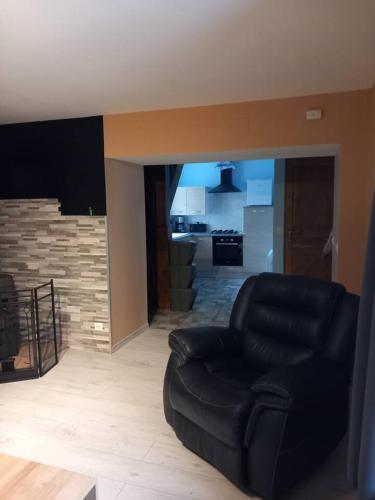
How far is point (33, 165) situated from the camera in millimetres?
3896

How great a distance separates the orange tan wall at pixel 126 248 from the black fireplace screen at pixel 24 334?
641 mm

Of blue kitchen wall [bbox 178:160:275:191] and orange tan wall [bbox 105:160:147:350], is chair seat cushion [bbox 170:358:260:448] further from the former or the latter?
blue kitchen wall [bbox 178:160:275:191]

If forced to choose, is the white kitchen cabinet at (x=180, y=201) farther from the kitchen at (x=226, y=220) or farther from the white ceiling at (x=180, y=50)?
the white ceiling at (x=180, y=50)

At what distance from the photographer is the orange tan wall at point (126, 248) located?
12.5 feet

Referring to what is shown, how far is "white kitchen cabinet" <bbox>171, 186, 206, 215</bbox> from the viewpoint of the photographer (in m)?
7.79

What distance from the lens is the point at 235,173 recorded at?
7773 millimetres

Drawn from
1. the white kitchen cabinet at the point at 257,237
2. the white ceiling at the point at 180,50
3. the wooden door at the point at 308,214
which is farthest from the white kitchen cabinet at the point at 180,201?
the white ceiling at the point at 180,50

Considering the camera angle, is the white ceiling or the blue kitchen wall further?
the blue kitchen wall

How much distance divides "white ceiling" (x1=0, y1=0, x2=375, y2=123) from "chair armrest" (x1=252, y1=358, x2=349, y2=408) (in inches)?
67.6

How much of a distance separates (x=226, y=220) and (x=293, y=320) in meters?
5.57

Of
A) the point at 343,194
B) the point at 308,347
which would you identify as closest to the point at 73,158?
the point at 343,194

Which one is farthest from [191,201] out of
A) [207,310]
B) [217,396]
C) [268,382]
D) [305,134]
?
[268,382]

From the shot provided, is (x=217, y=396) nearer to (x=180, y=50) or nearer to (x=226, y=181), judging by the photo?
(x=180, y=50)

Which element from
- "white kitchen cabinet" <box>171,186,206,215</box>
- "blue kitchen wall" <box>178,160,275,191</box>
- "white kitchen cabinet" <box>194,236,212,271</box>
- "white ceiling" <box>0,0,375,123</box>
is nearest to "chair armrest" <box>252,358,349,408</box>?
"white ceiling" <box>0,0,375,123</box>
